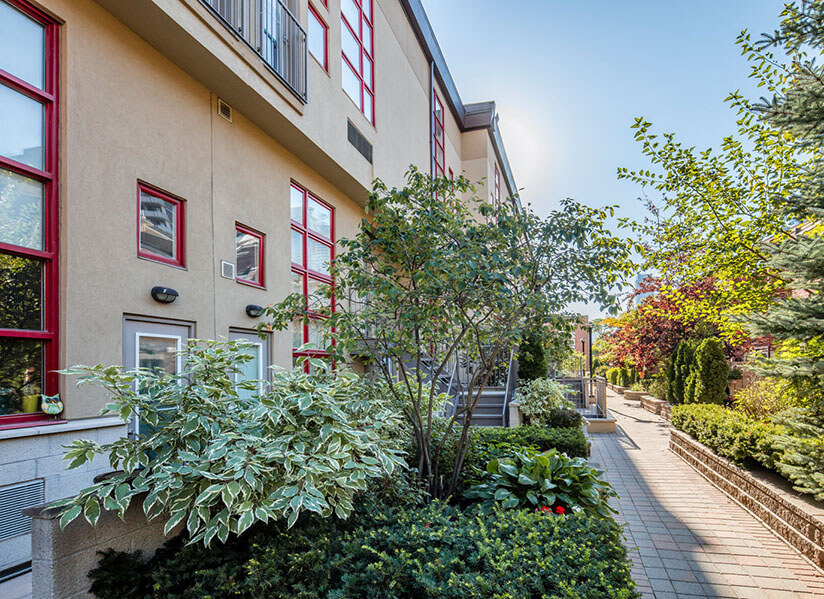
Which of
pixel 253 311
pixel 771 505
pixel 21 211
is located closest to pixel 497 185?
pixel 253 311

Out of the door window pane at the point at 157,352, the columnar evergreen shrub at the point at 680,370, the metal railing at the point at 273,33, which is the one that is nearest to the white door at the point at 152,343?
the door window pane at the point at 157,352

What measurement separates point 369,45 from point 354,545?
382 inches

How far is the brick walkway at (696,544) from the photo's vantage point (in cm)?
418

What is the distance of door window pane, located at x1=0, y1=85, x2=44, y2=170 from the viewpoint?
13.0 feet

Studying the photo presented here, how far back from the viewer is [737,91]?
7324 mm

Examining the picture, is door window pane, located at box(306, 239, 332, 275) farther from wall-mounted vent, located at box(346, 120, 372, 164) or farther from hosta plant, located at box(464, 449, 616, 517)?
hosta plant, located at box(464, 449, 616, 517)

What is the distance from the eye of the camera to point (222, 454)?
9.41 feet

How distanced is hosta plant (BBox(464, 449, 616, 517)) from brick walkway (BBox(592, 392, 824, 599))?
0.78m

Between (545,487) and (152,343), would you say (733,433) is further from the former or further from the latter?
(152,343)

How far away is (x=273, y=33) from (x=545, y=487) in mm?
6445

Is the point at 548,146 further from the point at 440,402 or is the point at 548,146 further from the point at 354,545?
the point at 354,545

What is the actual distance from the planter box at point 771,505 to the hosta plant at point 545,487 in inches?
79.4

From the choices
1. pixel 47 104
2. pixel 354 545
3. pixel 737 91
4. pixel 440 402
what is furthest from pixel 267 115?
pixel 737 91

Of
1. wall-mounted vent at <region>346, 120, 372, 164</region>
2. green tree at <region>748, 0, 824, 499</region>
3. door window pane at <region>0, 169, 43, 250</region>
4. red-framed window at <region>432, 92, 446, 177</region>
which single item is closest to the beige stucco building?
door window pane at <region>0, 169, 43, 250</region>
